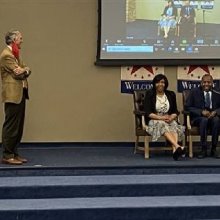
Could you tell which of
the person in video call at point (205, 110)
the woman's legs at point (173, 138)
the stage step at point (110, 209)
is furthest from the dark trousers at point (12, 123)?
the person in video call at point (205, 110)

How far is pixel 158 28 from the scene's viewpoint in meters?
8.48

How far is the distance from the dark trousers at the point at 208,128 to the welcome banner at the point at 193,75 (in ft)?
3.58

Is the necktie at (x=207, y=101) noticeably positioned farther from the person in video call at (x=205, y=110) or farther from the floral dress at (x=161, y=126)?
the floral dress at (x=161, y=126)

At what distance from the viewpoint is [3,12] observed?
8430 millimetres

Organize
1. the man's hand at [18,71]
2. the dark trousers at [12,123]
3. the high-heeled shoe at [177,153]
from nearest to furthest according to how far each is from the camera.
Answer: the man's hand at [18,71] < the dark trousers at [12,123] < the high-heeled shoe at [177,153]

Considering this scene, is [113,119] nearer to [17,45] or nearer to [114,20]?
[114,20]

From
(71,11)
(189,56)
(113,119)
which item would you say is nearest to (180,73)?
(189,56)

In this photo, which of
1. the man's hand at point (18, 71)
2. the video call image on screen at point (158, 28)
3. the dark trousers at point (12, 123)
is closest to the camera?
the man's hand at point (18, 71)

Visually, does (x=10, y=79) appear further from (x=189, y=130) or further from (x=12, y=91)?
(x=189, y=130)

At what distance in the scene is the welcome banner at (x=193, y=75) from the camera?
8.59m

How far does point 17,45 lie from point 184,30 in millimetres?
2647

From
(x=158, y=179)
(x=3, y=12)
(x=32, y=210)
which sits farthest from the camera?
(x=3, y=12)

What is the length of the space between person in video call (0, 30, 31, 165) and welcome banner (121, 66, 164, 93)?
75.0 inches

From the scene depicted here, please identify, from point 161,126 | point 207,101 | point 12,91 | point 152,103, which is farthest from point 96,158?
point 207,101
